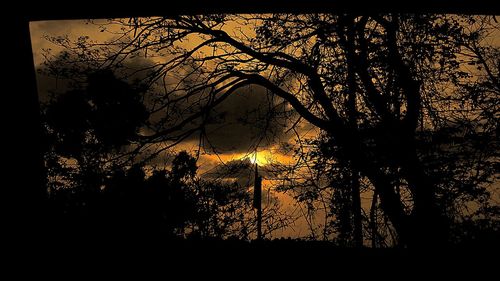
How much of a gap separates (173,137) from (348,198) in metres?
4.64

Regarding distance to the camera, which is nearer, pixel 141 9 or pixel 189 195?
pixel 141 9

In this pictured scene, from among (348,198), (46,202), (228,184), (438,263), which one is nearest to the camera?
(46,202)

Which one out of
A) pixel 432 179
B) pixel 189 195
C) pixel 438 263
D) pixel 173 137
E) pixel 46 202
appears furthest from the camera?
pixel 189 195

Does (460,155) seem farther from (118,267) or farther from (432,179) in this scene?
(118,267)

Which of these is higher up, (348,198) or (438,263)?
(348,198)

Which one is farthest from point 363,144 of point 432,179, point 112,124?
point 112,124

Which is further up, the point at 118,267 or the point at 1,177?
the point at 1,177

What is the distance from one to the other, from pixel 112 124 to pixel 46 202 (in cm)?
679

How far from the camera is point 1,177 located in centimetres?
158

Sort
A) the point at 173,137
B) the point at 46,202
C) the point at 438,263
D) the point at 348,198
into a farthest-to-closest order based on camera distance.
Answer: the point at 348,198
the point at 173,137
the point at 438,263
the point at 46,202

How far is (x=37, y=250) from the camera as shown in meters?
1.64

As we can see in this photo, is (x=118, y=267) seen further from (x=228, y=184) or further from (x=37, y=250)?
(x=228, y=184)

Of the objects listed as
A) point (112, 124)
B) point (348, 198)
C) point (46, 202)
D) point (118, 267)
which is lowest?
point (118, 267)

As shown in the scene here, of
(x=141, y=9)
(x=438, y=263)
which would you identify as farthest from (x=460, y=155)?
(x=141, y=9)
